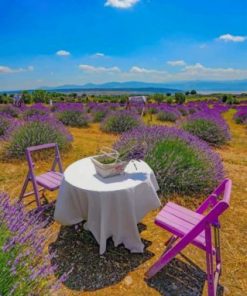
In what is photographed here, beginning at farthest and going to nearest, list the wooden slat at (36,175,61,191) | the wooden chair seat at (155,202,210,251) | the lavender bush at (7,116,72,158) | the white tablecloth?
the lavender bush at (7,116,72,158)
the wooden slat at (36,175,61,191)
the white tablecloth
the wooden chair seat at (155,202,210,251)

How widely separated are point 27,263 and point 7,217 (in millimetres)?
448

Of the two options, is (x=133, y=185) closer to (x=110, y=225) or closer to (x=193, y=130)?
(x=110, y=225)

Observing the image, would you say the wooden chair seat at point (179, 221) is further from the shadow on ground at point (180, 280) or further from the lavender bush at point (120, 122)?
the lavender bush at point (120, 122)

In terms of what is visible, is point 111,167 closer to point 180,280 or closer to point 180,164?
point 180,280

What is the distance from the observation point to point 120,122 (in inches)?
423

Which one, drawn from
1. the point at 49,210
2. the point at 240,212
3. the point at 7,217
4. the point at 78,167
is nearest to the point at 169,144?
the point at 240,212

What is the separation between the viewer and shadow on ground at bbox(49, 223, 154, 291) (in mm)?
2426

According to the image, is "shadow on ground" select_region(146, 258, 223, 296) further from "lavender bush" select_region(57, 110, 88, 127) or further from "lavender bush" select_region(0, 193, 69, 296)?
"lavender bush" select_region(57, 110, 88, 127)

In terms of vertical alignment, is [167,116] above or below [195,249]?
below

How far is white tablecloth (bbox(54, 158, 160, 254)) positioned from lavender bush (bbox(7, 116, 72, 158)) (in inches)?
142

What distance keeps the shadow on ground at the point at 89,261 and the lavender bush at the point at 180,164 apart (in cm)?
123

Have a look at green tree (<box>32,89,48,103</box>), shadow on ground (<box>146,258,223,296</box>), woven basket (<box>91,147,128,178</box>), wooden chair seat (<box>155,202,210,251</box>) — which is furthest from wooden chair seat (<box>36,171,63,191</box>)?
green tree (<box>32,89,48,103</box>)

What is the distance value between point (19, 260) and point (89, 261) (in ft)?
Answer: 3.46

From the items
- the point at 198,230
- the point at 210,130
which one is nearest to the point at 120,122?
the point at 210,130
